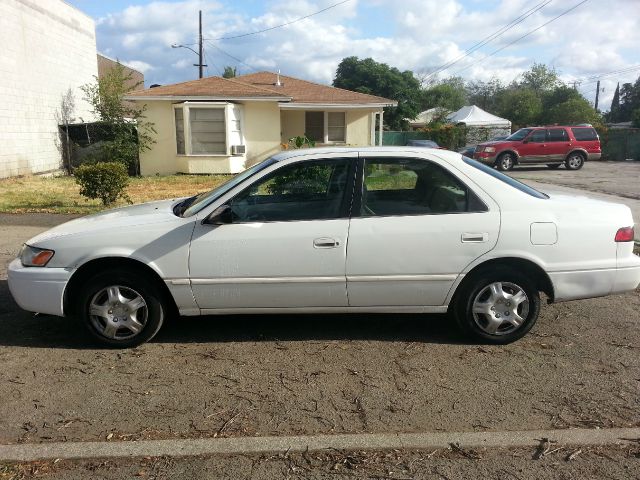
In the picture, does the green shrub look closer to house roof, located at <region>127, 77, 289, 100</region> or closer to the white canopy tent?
house roof, located at <region>127, 77, 289, 100</region>

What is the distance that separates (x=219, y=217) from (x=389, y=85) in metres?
49.6

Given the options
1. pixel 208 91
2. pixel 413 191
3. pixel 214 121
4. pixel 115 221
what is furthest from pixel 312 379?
pixel 208 91

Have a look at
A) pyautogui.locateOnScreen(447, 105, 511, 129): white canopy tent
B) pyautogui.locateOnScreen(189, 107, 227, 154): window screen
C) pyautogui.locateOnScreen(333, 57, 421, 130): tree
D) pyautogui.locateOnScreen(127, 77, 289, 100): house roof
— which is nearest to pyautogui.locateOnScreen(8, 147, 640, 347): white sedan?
pyautogui.locateOnScreen(189, 107, 227, 154): window screen

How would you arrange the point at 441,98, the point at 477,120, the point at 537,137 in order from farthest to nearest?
1. the point at 441,98
2. the point at 477,120
3. the point at 537,137

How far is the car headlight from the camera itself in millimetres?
4305

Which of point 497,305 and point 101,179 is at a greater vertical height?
point 101,179

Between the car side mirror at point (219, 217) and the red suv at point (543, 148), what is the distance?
2115 cm

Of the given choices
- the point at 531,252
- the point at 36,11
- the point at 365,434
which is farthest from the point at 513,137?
the point at 365,434

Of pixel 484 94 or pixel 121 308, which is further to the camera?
pixel 484 94

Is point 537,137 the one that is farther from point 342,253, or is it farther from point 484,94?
point 484,94

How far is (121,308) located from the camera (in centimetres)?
432

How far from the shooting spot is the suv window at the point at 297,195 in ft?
14.2

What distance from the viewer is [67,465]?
116 inches

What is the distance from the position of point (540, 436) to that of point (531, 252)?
1.55 metres
